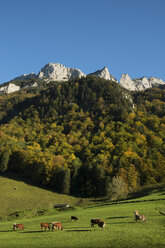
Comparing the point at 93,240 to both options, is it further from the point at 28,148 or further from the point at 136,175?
the point at 28,148

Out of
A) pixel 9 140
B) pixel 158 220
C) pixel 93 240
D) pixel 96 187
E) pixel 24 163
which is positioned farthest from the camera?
pixel 9 140

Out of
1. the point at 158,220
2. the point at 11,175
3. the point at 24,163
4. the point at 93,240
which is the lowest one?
the point at 93,240

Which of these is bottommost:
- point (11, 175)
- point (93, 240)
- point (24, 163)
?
point (93, 240)

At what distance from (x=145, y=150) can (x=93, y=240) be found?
11535 centimetres

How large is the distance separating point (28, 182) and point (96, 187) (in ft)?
122

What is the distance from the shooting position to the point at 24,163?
124m

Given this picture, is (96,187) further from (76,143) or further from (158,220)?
(158,220)

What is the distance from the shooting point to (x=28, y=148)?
140 m

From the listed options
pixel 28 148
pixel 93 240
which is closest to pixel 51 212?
pixel 93 240

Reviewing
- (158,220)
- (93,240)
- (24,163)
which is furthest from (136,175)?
(93,240)

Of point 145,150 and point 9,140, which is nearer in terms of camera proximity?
point 145,150

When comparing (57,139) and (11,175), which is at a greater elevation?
(57,139)

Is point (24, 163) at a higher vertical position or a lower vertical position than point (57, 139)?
lower

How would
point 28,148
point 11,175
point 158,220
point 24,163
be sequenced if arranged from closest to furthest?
point 158,220
point 11,175
point 24,163
point 28,148
